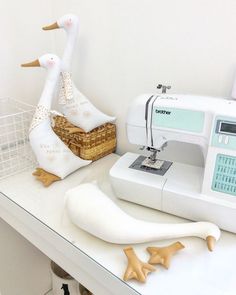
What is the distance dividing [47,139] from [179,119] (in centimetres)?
44

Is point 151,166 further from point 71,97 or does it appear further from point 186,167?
point 71,97

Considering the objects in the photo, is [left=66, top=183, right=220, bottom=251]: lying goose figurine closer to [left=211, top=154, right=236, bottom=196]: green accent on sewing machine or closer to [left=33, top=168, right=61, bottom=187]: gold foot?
[left=211, top=154, right=236, bottom=196]: green accent on sewing machine

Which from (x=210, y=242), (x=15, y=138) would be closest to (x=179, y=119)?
(x=210, y=242)

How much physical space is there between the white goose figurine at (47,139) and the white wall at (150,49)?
243 mm

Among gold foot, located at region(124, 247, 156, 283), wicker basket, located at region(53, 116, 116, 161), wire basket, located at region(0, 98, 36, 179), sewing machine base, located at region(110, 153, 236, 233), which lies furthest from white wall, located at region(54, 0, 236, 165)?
gold foot, located at region(124, 247, 156, 283)

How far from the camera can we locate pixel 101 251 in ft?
2.16

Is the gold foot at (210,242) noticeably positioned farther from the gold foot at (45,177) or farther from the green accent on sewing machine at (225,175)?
the gold foot at (45,177)

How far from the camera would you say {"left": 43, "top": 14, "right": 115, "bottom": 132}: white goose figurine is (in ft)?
3.22

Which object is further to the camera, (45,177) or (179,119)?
(45,177)

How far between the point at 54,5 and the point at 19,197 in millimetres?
817

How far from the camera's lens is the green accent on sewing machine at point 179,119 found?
0.69m

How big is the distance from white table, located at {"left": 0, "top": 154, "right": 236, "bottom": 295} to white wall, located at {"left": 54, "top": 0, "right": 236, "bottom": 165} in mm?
332

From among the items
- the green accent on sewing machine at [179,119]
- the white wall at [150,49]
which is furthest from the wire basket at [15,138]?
the green accent on sewing machine at [179,119]

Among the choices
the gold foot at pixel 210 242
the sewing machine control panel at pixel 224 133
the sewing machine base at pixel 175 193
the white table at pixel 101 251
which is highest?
the sewing machine control panel at pixel 224 133
